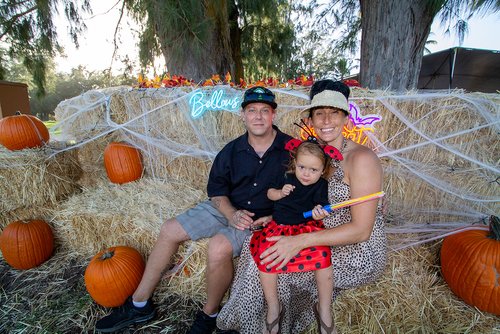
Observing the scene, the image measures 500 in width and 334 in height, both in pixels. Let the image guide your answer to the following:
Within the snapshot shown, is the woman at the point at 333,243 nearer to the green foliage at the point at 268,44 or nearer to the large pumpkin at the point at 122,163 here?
the large pumpkin at the point at 122,163

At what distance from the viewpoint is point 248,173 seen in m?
1.99

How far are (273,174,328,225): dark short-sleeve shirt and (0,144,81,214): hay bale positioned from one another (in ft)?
8.80

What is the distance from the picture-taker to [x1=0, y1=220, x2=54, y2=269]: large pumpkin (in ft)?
8.41

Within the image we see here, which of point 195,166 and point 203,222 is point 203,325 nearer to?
point 203,222

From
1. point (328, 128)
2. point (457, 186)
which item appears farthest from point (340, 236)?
point (457, 186)

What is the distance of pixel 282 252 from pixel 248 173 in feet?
2.28

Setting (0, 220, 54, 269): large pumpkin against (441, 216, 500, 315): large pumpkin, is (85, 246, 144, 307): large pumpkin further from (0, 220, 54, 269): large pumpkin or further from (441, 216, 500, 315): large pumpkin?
(441, 216, 500, 315): large pumpkin

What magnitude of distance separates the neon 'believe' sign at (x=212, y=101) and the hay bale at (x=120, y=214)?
33.8 inches

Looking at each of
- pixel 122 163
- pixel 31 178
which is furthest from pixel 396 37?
pixel 31 178

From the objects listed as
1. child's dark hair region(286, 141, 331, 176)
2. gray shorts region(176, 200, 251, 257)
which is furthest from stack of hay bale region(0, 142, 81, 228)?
child's dark hair region(286, 141, 331, 176)

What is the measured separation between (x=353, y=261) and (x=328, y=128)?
0.75m

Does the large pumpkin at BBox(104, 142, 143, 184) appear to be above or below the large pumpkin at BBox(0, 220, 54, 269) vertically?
above

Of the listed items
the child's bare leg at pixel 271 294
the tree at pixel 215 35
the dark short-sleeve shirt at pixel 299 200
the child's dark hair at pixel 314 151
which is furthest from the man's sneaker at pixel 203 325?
the tree at pixel 215 35

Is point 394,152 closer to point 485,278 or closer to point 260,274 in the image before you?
point 485,278
